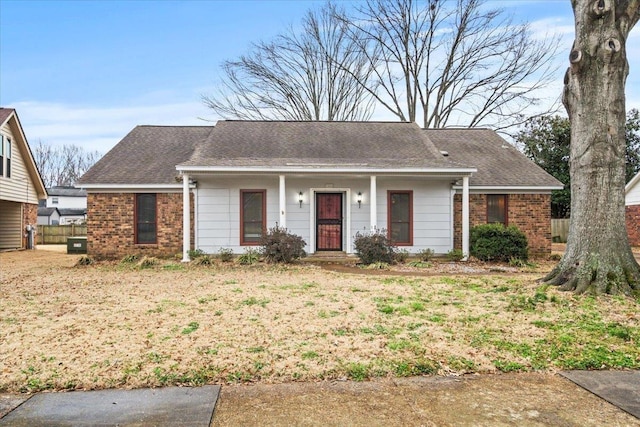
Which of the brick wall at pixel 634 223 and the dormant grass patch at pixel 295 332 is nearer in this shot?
the dormant grass patch at pixel 295 332

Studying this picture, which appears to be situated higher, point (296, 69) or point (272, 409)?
point (296, 69)

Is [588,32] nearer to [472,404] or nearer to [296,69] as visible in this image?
[472,404]

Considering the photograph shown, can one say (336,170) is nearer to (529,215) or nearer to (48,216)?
(529,215)

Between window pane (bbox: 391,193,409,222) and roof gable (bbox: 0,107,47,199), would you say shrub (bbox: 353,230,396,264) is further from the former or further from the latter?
roof gable (bbox: 0,107,47,199)

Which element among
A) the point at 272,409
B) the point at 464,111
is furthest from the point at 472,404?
the point at 464,111

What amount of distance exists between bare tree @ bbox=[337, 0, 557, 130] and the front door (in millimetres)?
14681

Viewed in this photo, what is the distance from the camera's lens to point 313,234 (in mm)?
13500

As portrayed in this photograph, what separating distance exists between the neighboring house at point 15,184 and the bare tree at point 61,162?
37.7 meters

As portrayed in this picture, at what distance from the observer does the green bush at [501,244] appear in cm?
1227

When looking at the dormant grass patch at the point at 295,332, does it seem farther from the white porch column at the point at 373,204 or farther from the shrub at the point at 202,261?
the white porch column at the point at 373,204

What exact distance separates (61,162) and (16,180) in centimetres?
4211

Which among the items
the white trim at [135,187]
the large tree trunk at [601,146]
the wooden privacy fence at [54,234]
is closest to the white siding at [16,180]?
the wooden privacy fence at [54,234]

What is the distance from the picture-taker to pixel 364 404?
3090 millimetres

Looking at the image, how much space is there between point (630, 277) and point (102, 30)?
55.7 feet
